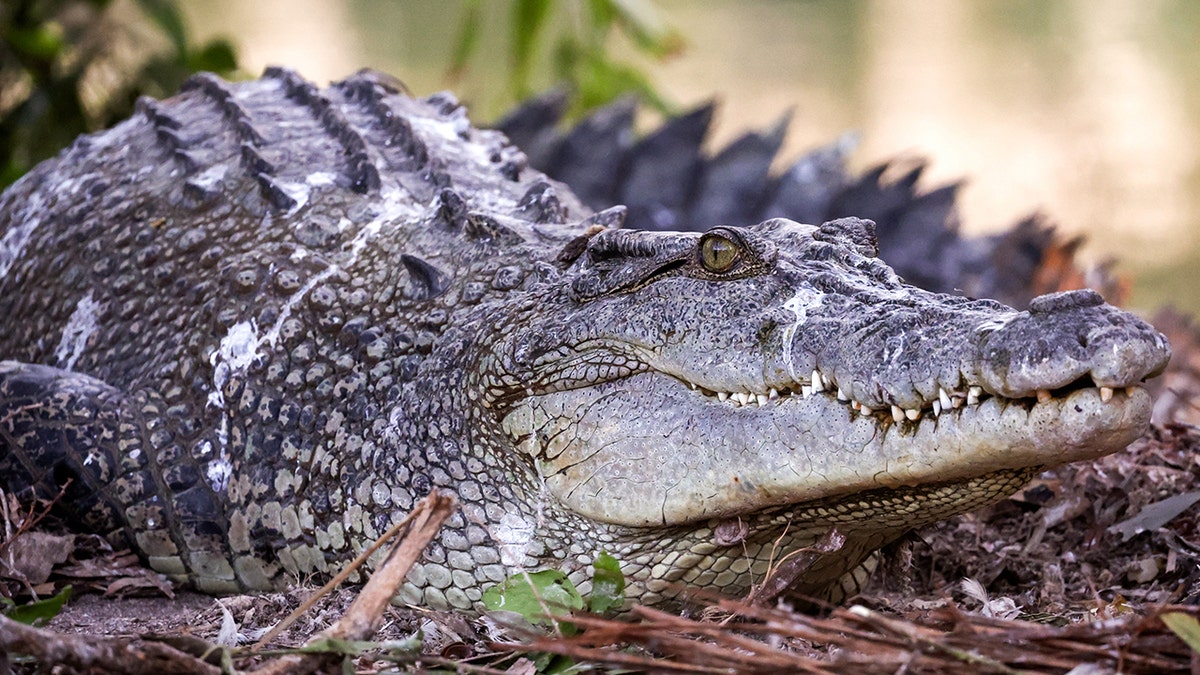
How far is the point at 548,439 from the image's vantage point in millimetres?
2525

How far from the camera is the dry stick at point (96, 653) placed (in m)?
1.79

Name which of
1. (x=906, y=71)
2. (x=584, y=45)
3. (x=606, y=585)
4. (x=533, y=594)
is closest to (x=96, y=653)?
(x=533, y=594)

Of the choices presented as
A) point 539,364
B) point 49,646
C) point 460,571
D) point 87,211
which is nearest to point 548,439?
point 539,364

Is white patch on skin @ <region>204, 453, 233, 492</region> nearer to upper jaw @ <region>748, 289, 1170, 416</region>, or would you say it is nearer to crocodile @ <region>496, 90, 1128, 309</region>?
upper jaw @ <region>748, 289, 1170, 416</region>

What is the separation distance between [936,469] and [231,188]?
2173mm

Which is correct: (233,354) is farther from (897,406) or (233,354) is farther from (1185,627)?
(1185,627)

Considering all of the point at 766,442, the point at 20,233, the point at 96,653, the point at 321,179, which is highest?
the point at 321,179

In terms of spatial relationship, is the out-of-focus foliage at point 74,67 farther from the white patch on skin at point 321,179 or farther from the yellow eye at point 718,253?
the yellow eye at point 718,253

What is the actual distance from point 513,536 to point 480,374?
336mm

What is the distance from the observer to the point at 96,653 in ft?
5.94

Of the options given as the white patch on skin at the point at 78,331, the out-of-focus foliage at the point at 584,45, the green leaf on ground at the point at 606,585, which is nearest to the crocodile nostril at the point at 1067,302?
the green leaf on ground at the point at 606,585

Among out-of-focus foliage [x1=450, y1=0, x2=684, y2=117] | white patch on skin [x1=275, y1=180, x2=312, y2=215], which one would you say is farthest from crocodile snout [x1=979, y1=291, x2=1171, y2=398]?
out-of-focus foliage [x1=450, y1=0, x2=684, y2=117]

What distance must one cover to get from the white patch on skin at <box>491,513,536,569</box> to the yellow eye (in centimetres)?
63

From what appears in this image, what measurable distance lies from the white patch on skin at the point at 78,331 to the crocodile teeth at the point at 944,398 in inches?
93.2
